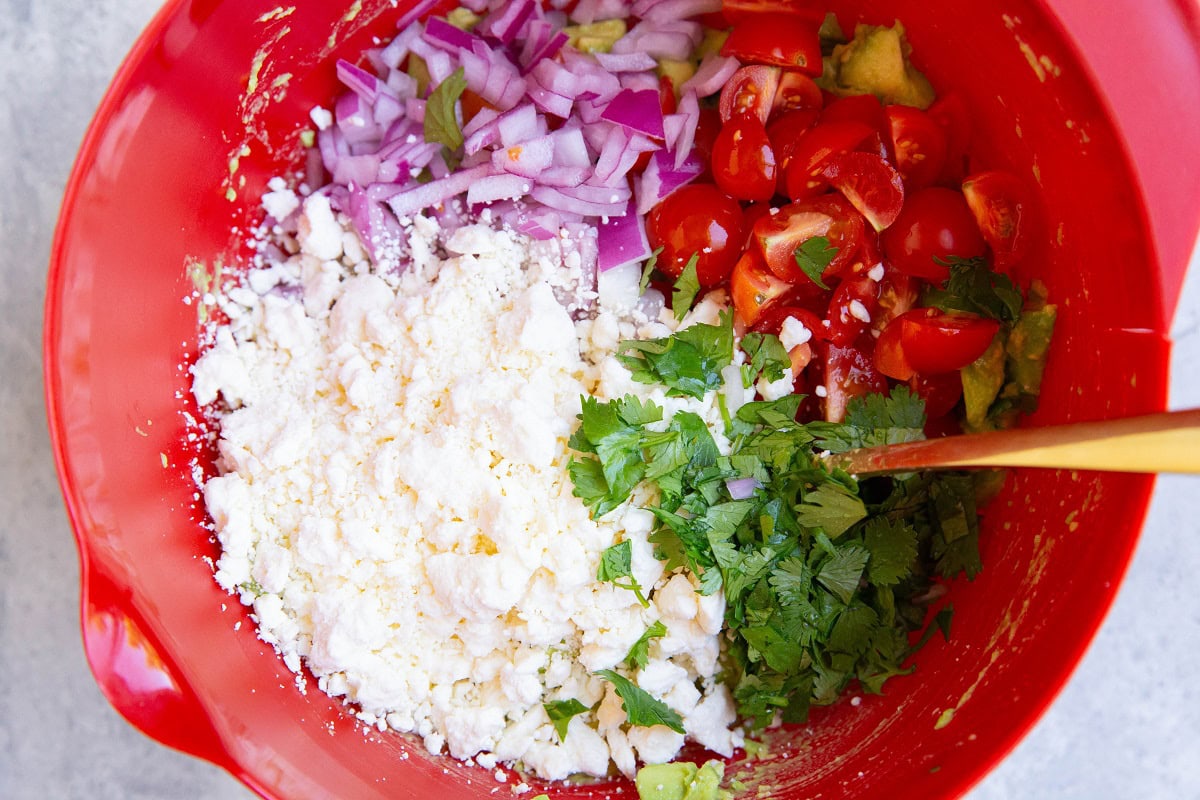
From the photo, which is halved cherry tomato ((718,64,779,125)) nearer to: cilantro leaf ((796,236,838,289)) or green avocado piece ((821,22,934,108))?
green avocado piece ((821,22,934,108))

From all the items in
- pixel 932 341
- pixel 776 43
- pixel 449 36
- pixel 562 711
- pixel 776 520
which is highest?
pixel 449 36

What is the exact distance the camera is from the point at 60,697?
1.57 metres

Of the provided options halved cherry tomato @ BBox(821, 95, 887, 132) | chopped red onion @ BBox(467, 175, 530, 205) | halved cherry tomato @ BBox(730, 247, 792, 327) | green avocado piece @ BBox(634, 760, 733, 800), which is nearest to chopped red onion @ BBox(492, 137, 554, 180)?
chopped red onion @ BBox(467, 175, 530, 205)

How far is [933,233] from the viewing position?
1.30 meters

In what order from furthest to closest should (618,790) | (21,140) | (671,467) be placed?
(21,140) → (618,790) → (671,467)

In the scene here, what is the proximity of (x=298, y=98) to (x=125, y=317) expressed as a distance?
0.46m

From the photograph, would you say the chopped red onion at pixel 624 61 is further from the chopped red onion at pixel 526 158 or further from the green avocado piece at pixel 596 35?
the chopped red onion at pixel 526 158

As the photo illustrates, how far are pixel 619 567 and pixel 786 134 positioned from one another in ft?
2.38

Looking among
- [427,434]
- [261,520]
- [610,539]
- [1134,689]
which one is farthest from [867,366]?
[261,520]

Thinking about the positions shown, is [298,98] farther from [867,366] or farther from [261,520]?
[867,366]

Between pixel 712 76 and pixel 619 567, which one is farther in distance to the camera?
pixel 712 76

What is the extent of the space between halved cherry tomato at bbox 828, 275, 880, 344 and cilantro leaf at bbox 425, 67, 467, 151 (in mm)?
665

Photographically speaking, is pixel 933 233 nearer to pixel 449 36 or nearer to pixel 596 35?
pixel 596 35

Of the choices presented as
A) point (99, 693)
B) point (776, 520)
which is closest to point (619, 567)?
point (776, 520)
